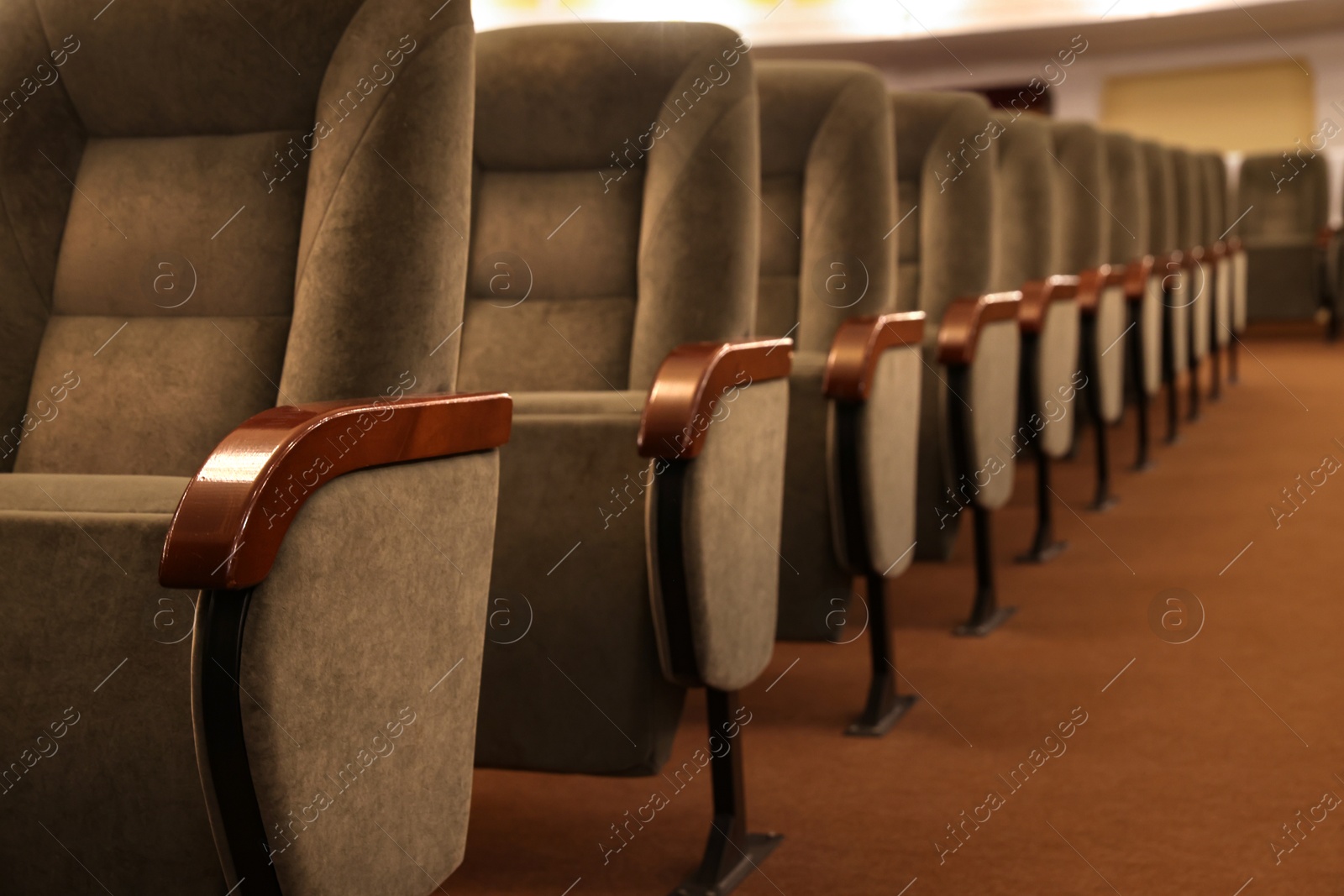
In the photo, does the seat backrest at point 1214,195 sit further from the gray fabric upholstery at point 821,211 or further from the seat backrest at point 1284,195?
the gray fabric upholstery at point 821,211

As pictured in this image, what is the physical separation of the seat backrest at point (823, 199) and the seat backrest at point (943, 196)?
0.48 metres

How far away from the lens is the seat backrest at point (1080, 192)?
426 cm

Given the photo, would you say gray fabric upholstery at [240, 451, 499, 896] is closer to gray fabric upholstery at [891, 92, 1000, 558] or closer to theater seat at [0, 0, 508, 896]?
theater seat at [0, 0, 508, 896]

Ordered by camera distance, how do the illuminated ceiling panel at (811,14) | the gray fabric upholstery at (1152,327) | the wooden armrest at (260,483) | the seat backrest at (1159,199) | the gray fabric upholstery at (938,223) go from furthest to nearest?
the illuminated ceiling panel at (811,14), the seat backrest at (1159,199), the gray fabric upholstery at (1152,327), the gray fabric upholstery at (938,223), the wooden armrest at (260,483)

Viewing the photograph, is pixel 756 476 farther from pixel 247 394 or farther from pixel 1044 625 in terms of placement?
pixel 1044 625

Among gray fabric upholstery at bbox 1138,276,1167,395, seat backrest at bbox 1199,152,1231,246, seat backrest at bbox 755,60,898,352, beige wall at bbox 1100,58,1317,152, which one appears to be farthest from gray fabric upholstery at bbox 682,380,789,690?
beige wall at bbox 1100,58,1317,152

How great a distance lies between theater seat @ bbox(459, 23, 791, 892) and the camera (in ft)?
4.93

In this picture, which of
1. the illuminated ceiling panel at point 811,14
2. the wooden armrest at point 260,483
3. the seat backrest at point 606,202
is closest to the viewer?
the wooden armrest at point 260,483

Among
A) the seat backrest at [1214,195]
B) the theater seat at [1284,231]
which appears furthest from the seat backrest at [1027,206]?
the theater seat at [1284,231]

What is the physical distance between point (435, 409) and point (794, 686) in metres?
1.43

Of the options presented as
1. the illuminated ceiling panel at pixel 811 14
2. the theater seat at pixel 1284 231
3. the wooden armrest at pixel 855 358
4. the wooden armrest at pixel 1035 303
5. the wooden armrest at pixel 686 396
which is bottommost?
the theater seat at pixel 1284 231

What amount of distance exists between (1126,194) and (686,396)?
420cm

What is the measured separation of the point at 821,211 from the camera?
A: 2.40 m

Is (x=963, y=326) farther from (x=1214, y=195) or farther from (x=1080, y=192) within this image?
(x=1214, y=195)
